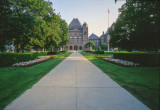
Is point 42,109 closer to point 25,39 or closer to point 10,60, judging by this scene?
point 10,60

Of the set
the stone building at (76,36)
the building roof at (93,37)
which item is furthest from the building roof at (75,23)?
the building roof at (93,37)

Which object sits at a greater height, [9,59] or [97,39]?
[97,39]

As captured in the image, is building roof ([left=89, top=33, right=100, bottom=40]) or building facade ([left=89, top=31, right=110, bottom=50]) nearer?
building facade ([left=89, top=31, right=110, bottom=50])

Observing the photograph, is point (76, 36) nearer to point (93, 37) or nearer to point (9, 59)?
point (93, 37)

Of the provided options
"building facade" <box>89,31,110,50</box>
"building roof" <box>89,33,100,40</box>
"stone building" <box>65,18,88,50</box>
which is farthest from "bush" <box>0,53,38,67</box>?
"building roof" <box>89,33,100,40</box>

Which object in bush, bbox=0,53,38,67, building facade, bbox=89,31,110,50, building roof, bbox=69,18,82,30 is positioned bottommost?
bush, bbox=0,53,38,67

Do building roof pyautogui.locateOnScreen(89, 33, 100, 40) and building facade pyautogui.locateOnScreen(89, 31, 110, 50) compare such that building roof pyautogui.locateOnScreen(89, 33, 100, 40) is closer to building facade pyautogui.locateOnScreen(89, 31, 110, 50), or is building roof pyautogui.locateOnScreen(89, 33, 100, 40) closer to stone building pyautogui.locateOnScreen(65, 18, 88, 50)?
building facade pyautogui.locateOnScreen(89, 31, 110, 50)

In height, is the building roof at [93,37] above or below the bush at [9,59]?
above

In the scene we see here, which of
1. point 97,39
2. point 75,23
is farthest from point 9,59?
point 97,39

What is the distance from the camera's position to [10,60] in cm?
928

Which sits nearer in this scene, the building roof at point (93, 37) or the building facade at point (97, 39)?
the building facade at point (97, 39)

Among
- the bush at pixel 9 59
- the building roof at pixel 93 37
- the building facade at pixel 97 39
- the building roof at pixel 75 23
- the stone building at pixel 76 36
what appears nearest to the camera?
the bush at pixel 9 59

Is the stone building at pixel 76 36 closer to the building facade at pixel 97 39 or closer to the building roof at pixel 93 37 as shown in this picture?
the building facade at pixel 97 39

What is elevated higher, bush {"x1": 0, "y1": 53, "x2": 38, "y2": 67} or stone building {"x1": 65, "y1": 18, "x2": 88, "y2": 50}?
stone building {"x1": 65, "y1": 18, "x2": 88, "y2": 50}
